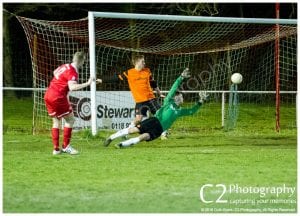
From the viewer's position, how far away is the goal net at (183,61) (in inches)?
592

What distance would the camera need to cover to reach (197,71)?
856 inches

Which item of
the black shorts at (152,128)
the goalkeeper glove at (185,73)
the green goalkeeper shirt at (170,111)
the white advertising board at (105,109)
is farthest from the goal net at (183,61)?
the goalkeeper glove at (185,73)

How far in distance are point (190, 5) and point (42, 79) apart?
740cm

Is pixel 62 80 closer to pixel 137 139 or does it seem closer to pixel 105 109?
pixel 137 139

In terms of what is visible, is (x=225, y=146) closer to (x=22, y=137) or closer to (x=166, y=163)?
(x=166, y=163)

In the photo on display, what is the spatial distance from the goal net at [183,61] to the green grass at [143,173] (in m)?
1.94

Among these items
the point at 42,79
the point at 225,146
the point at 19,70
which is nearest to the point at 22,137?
the point at 42,79

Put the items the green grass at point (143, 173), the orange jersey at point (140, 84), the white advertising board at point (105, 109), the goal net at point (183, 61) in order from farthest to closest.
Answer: the white advertising board at point (105, 109), the goal net at point (183, 61), the orange jersey at point (140, 84), the green grass at point (143, 173)

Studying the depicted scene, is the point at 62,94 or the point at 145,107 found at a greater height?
the point at 62,94

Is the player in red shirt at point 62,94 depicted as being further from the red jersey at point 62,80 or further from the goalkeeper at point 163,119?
the goalkeeper at point 163,119

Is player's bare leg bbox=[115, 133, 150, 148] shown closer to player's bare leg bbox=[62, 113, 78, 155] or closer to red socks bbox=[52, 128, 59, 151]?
player's bare leg bbox=[62, 113, 78, 155]

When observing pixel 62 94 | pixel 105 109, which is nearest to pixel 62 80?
pixel 62 94

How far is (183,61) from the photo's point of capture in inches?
714

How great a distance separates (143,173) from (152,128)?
2.42 metres
